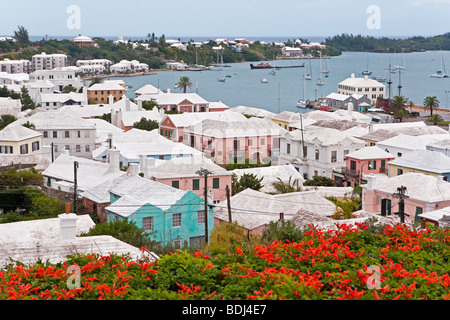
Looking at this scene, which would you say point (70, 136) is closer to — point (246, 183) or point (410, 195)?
point (246, 183)

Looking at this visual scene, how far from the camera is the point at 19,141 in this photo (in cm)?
3256

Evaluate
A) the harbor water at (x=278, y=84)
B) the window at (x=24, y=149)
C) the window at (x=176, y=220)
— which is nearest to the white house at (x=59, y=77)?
the harbor water at (x=278, y=84)

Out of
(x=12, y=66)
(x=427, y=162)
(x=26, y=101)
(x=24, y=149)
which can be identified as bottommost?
(x=24, y=149)

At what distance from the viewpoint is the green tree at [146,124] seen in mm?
45281

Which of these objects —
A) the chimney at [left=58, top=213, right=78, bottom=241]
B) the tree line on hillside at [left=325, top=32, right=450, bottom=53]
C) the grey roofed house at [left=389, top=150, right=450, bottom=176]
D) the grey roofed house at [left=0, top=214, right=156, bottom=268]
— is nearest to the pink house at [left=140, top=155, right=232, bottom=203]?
the grey roofed house at [left=389, top=150, right=450, bottom=176]

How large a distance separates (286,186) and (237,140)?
11520 millimetres

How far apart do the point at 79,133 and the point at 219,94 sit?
6563 cm

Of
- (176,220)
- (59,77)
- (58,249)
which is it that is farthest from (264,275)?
(59,77)

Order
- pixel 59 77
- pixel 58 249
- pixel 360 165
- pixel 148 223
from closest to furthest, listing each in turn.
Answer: pixel 58 249 → pixel 148 223 → pixel 360 165 → pixel 59 77

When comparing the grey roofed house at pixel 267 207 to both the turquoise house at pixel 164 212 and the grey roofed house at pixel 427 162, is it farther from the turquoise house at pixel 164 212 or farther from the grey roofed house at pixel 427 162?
the grey roofed house at pixel 427 162

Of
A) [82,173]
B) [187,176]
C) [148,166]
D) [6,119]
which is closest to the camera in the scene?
[82,173]

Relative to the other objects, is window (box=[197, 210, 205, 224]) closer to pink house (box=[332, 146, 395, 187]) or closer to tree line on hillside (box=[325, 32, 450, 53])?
pink house (box=[332, 146, 395, 187])

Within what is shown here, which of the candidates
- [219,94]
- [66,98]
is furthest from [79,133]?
[219,94]
